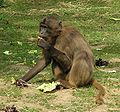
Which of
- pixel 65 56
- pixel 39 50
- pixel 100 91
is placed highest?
pixel 65 56

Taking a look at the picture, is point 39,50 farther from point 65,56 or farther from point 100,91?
point 100,91

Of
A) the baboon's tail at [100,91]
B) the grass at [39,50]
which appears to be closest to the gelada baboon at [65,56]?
the baboon's tail at [100,91]

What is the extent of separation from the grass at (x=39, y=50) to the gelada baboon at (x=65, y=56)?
0.22 meters

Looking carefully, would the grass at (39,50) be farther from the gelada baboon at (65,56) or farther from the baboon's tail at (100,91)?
the gelada baboon at (65,56)

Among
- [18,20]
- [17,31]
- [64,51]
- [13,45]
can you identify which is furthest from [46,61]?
[18,20]

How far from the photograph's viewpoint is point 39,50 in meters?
14.2

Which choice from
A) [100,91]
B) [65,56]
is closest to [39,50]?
[65,56]

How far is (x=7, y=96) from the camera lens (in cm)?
842

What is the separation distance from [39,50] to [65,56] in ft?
17.0

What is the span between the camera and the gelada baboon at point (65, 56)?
8.97m

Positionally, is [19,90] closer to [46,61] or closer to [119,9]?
[46,61]

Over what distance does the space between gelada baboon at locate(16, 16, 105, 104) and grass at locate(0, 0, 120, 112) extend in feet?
0.74

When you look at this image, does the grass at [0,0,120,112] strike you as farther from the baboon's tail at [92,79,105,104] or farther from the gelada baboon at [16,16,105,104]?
the gelada baboon at [16,16,105,104]

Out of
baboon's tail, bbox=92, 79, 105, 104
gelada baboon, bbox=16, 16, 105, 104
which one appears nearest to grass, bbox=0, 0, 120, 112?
baboon's tail, bbox=92, 79, 105, 104
